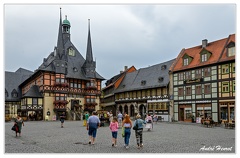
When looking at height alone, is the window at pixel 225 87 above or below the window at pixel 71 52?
below

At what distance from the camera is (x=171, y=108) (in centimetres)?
4006

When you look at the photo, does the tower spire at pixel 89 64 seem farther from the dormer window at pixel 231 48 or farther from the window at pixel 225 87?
the dormer window at pixel 231 48

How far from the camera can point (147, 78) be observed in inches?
1924

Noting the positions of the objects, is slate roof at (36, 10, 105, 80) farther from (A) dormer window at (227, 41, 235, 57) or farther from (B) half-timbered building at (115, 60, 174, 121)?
(A) dormer window at (227, 41, 235, 57)

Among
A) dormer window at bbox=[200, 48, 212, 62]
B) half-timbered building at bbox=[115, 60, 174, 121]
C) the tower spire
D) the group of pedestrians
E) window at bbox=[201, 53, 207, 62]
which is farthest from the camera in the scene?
the tower spire

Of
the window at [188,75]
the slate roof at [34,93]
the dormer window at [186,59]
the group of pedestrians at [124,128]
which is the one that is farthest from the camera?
the slate roof at [34,93]

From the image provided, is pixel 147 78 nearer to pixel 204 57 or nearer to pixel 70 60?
pixel 204 57

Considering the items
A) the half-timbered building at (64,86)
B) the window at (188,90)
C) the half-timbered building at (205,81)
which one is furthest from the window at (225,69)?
the half-timbered building at (64,86)

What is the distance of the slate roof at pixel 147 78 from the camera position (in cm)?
4403

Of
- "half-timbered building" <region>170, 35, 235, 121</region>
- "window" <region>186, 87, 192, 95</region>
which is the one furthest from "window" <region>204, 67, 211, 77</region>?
"window" <region>186, 87, 192, 95</region>

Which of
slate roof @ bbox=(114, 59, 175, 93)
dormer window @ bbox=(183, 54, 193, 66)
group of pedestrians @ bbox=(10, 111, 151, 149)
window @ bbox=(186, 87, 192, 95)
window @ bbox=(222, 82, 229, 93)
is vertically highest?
dormer window @ bbox=(183, 54, 193, 66)

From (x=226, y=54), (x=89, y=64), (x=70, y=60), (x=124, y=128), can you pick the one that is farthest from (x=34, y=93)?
(x=124, y=128)

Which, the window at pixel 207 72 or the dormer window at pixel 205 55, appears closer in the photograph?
the window at pixel 207 72

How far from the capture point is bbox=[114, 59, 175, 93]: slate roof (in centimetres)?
4403
